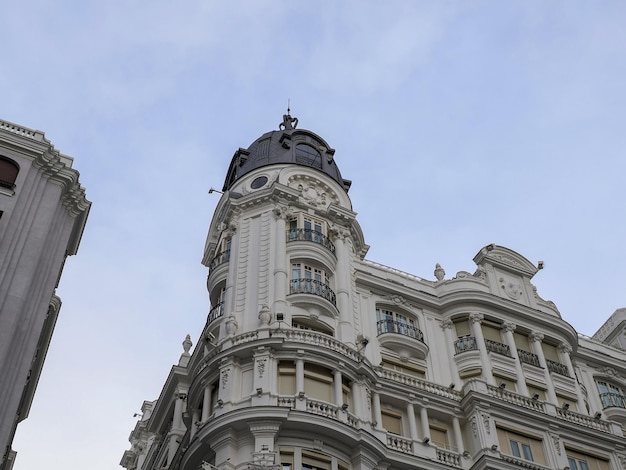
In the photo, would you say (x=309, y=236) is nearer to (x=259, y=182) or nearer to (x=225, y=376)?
(x=259, y=182)

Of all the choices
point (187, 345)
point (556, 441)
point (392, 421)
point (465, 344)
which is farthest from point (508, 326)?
point (187, 345)

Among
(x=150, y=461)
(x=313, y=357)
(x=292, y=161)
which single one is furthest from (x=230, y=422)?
(x=292, y=161)

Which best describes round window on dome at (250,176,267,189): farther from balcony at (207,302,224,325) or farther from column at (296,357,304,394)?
column at (296,357,304,394)

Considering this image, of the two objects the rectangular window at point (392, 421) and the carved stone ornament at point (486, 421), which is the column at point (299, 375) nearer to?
the rectangular window at point (392, 421)

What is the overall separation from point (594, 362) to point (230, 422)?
25.8 meters

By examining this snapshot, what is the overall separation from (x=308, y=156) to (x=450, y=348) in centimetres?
1546

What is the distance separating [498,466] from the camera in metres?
38.8

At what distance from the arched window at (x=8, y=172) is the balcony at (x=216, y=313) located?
12.2 m

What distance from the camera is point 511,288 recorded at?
51.4 meters

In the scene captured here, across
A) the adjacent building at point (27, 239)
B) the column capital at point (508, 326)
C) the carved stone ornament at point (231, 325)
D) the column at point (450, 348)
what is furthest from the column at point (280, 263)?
the column capital at point (508, 326)

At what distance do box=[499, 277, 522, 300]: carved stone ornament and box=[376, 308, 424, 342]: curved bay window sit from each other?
727cm

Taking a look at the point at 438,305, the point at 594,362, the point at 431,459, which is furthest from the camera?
the point at 594,362

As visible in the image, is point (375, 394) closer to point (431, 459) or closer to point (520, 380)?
point (431, 459)

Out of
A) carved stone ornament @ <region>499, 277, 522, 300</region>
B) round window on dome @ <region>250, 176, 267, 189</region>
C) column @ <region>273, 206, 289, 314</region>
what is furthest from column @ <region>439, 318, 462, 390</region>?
round window on dome @ <region>250, 176, 267, 189</region>
